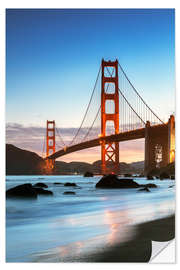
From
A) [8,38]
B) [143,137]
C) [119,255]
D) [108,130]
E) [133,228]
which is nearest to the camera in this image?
[119,255]

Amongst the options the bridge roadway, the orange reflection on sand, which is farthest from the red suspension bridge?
the orange reflection on sand

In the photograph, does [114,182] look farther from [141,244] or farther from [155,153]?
[141,244]

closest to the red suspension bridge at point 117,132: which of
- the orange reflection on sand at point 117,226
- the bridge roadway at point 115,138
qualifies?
the bridge roadway at point 115,138

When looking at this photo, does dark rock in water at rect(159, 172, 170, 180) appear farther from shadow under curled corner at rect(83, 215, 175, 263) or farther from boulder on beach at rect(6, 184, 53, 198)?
boulder on beach at rect(6, 184, 53, 198)

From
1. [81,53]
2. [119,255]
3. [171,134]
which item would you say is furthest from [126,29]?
[119,255]

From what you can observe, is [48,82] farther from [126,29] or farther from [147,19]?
[147,19]

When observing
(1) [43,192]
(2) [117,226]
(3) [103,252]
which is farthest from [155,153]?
(3) [103,252]
